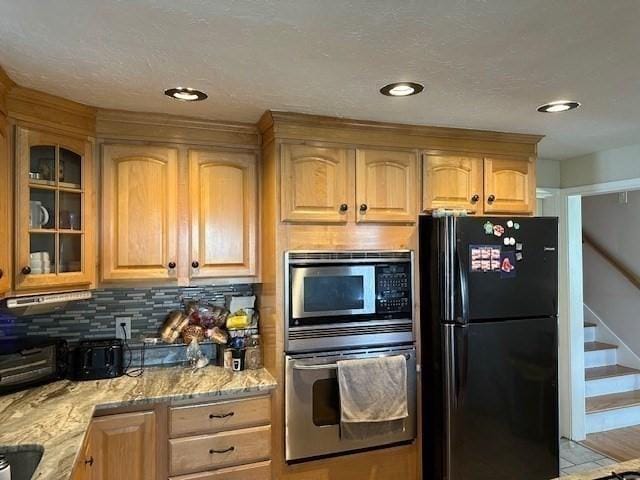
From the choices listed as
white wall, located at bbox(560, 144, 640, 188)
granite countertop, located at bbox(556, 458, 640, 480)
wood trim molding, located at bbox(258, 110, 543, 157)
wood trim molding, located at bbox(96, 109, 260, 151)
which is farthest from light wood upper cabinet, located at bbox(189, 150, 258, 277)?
white wall, located at bbox(560, 144, 640, 188)

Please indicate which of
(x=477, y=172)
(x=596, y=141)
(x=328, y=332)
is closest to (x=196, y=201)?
(x=328, y=332)

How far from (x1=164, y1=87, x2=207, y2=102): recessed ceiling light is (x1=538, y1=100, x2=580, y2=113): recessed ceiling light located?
1.60 m

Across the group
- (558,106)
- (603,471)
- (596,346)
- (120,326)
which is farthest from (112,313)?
(596,346)

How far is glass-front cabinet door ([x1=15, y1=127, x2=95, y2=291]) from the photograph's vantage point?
2.00m

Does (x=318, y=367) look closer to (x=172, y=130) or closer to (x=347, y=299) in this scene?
(x=347, y=299)

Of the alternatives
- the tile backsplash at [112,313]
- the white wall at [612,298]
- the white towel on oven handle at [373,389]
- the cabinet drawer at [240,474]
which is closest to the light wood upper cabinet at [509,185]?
the white towel on oven handle at [373,389]

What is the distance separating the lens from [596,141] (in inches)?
119

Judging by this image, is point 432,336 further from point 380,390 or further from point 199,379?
point 199,379

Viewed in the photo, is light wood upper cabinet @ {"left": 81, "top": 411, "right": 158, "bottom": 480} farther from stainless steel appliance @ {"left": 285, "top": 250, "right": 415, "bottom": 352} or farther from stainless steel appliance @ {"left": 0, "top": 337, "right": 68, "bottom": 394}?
stainless steel appliance @ {"left": 285, "top": 250, "right": 415, "bottom": 352}

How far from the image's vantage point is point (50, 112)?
209cm

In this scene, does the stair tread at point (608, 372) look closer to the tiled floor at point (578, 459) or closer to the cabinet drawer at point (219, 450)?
the tiled floor at point (578, 459)

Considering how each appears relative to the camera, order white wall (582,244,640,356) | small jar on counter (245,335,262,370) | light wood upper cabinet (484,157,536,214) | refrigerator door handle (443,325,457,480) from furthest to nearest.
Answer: white wall (582,244,640,356) < light wood upper cabinet (484,157,536,214) < small jar on counter (245,335,262,370) < refrigerator door handle (443,325,457,480)

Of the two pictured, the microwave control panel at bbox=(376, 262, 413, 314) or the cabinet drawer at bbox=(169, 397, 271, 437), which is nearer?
the cabinet drawer at bbox=(169, 397, 271, 437)

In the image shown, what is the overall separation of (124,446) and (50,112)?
1539mm
